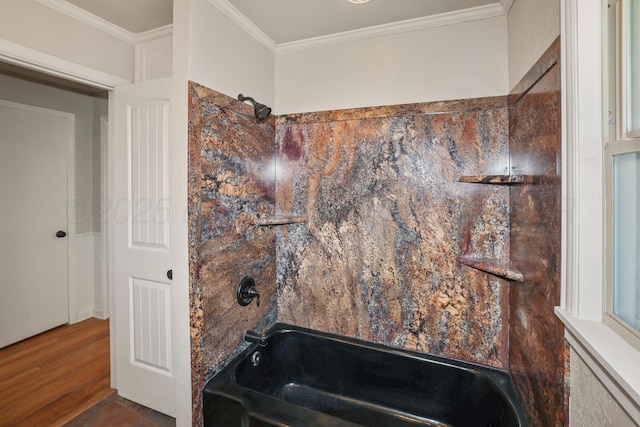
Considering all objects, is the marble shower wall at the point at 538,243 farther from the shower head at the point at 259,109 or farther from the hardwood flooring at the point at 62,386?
the hardwood flooring at the point at 62,386

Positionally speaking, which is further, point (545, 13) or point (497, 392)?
point (497, 392)

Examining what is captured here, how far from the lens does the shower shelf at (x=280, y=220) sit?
1.82 metres

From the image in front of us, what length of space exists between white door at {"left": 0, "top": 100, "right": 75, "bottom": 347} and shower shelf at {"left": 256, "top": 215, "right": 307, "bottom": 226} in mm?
2505

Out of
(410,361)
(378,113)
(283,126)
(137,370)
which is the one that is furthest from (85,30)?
(410,361)

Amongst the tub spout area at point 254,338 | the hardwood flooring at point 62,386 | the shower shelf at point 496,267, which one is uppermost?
the shower shelf at point 496,267

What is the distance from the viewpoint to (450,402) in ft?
5.27

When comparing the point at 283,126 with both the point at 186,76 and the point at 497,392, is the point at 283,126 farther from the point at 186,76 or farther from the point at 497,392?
the point at 497,392

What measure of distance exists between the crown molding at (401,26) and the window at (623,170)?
952mm

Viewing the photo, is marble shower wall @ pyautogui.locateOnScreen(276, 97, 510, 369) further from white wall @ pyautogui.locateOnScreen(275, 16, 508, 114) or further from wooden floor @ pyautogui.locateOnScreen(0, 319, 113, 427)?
wooden floor @ pyautogui.locateOnScreen(0, 319, 113, 427)

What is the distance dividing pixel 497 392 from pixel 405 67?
1.91m

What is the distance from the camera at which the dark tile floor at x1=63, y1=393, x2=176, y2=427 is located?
1.70 meters

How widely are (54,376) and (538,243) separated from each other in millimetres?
3292

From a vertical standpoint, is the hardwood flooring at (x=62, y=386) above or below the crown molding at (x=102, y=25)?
below

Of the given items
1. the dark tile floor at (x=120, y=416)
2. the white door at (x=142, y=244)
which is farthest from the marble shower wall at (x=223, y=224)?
the dark tile floor at (x=120, y=416)
